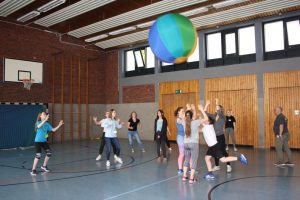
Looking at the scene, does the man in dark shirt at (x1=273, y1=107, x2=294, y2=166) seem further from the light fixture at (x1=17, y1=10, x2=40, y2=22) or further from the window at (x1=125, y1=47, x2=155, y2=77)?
the light fixture at (x1=17, y1=10, x2=40, y2=22)

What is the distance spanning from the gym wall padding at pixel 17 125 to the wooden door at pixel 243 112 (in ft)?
30.5

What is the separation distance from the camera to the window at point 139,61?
16281mm

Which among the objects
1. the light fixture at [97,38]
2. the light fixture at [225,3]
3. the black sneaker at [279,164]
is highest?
the light fixture at [97,38]

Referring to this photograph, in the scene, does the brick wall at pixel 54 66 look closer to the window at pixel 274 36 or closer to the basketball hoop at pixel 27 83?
the basketball hoop at pixel 27 83

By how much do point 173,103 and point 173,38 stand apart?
430 inches

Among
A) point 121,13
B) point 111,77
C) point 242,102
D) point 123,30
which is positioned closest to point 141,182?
point 242,102

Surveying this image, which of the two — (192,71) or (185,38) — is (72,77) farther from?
(185,38)

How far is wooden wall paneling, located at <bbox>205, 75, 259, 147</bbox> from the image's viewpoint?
12.2 metres

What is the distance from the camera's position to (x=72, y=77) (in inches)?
645

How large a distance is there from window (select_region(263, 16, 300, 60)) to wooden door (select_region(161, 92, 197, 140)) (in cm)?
415

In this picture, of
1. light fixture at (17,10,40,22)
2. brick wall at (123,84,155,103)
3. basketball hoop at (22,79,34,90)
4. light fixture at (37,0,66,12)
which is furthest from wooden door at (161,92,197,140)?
light fixture at (17,10,40,22)

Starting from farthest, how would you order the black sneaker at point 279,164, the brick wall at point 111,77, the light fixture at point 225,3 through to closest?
the brick wall at point 111,77 → the light fixture at point 225,3 → the black sneaker at point 279,164

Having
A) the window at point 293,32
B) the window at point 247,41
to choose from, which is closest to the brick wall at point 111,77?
the window at point 247,41

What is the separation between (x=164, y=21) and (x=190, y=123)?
2.46m
